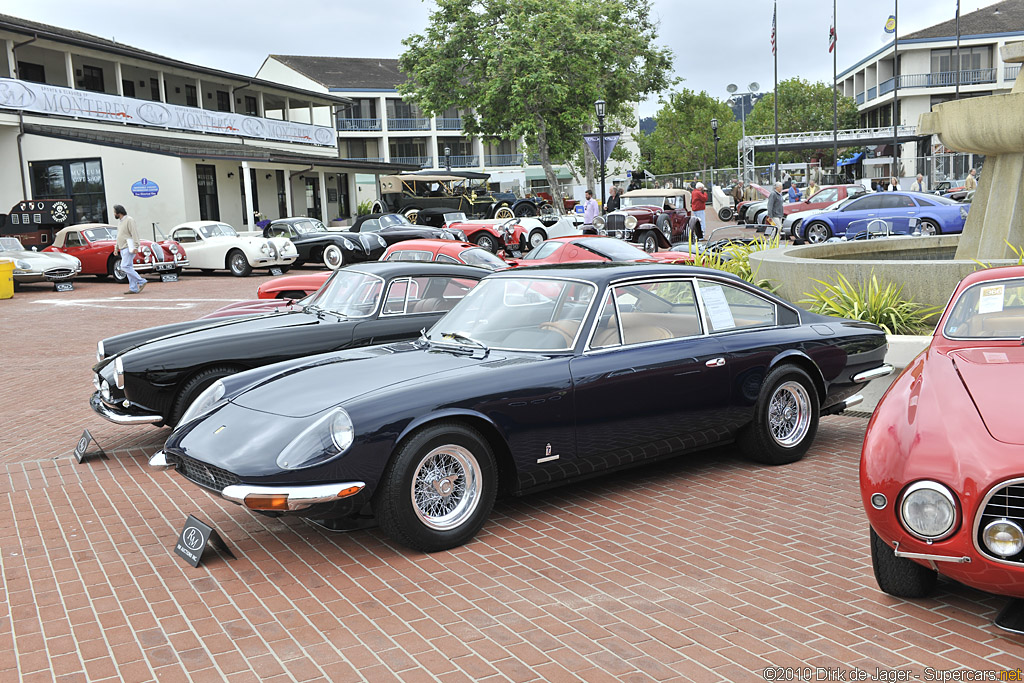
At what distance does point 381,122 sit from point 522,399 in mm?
65837

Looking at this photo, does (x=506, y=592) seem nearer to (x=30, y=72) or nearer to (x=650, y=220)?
(x=650, y=220)

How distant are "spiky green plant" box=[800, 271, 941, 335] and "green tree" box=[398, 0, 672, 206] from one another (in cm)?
3072

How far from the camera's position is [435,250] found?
13414 millimetres

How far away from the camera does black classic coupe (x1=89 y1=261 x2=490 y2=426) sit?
659 cm

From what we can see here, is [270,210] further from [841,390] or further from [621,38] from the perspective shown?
[841,390]

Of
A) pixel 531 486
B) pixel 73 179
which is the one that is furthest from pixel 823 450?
pixel 73 179

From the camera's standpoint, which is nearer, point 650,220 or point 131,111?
point 650,220

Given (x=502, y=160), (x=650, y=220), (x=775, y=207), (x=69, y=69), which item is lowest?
(x=650, y=220)

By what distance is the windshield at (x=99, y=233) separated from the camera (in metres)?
23.0

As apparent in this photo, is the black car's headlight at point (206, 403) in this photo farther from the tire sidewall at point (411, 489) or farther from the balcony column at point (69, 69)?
the balcony column at point (69, 69)

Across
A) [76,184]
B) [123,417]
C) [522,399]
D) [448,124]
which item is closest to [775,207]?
[123,417]

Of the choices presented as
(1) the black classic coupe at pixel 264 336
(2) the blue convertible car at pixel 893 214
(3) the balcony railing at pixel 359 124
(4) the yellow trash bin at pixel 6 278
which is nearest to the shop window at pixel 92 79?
(4) the yellow trash bin at pixel 6 278

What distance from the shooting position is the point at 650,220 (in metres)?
24.8

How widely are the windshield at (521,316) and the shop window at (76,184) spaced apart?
30.4m
